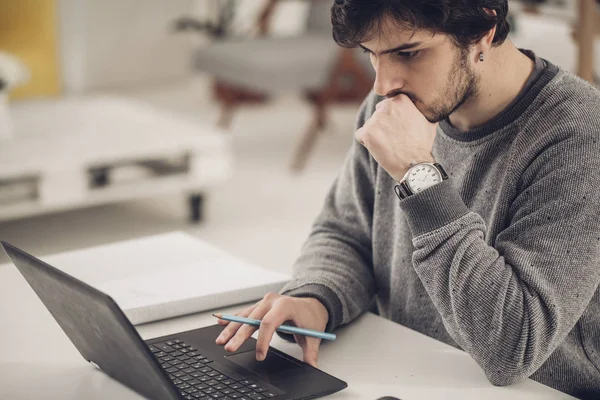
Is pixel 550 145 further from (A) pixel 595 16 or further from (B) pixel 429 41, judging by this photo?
(A) pixel 595 16

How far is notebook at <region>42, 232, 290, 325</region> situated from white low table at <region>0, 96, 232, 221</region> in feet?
5.38

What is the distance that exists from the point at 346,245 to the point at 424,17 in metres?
0.42

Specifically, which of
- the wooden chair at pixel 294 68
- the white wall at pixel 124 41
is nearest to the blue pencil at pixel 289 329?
the wooden chair at pixel 294 68

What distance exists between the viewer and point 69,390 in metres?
1.04

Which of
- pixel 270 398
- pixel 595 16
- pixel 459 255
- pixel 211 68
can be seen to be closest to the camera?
pixel 270 398

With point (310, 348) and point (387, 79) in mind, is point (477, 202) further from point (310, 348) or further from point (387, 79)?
point (310, 348)

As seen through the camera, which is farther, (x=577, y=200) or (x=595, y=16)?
(x=595, y=16)

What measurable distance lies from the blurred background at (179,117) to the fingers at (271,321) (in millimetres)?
1436

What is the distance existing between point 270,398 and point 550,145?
0.47m

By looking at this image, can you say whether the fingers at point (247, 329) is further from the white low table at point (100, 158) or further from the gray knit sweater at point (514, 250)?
the white low table at point (100, 158)

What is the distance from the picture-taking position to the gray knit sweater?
1.09 m

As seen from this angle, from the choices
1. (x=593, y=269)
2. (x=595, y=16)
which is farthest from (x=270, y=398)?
(x=595, y=16)

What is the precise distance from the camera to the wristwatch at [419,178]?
3.72ft

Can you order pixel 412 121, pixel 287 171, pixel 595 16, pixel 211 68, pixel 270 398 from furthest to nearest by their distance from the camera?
pixel 211 68 → pixel 287 171 → pixel 595 16 → pixel 412 121 → pixel 270 398
